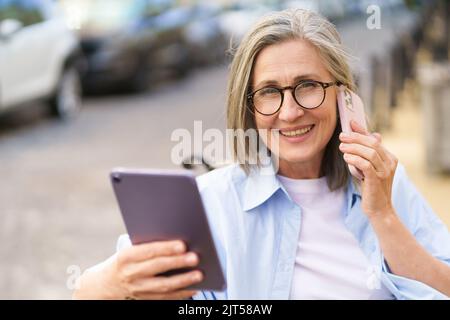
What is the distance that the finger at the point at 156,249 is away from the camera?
5.82 ft

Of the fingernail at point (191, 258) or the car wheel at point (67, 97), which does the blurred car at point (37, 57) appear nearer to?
the car wheel at point (67, 97)

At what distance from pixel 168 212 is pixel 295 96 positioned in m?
0.67

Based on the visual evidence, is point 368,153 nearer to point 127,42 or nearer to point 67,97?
point 67,97

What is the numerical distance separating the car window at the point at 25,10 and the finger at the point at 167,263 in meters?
9.09

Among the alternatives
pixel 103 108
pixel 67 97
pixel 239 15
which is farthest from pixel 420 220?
pixel 239 15

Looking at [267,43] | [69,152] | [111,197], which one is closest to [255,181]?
[267,43]

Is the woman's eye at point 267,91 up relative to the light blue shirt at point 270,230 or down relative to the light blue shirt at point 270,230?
up

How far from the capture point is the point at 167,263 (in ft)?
5.79

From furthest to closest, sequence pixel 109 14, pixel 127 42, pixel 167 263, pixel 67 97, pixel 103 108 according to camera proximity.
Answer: pixel 109 14
pixel 127 42
pixel 103 108
pixel 67 97
pixel 167 263

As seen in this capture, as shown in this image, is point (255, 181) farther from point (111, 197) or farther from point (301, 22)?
point (111, 197)

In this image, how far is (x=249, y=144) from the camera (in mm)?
2465

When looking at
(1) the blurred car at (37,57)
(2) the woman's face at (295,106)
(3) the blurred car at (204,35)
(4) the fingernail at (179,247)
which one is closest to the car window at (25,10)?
(1) the blurred car at (37,57)
